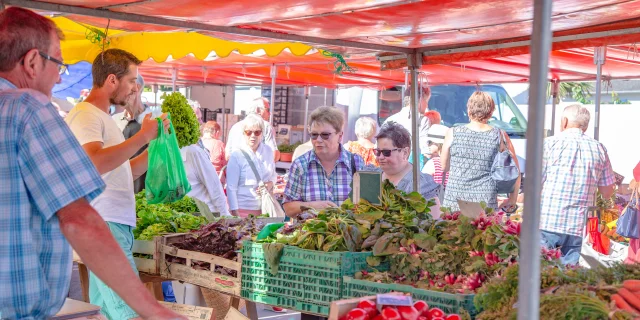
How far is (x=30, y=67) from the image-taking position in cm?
210

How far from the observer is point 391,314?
2.64 meters

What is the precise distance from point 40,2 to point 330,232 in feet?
5.75

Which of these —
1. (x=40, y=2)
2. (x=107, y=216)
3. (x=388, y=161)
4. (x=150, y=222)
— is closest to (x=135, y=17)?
(x=40, y=2)

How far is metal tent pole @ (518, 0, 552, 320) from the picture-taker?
1775mm

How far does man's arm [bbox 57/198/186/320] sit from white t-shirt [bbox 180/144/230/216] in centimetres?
388

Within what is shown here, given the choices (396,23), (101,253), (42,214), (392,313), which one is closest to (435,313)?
(392,313)

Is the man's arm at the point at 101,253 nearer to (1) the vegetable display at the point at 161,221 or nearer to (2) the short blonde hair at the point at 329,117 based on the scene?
(1) the vegetable display at the point at 161,221

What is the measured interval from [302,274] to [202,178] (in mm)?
2549

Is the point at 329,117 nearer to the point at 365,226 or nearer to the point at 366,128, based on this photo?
the point at 365,226

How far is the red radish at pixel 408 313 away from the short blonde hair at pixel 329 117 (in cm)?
222

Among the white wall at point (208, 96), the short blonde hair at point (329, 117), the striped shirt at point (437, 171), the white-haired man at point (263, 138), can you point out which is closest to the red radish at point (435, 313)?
the short blonde hair at point (329, 117)

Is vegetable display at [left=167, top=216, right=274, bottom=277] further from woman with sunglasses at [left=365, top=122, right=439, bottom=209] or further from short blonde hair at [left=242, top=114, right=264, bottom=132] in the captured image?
short blonde hair at [left=242, top=114, right=264, bottom=132]

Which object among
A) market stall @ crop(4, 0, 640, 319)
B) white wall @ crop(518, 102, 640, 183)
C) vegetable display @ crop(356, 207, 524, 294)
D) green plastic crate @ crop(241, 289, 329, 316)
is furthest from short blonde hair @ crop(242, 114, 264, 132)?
white wall @ crop(518, 102, 640, 183)

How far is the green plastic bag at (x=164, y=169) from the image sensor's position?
4.09 meters
